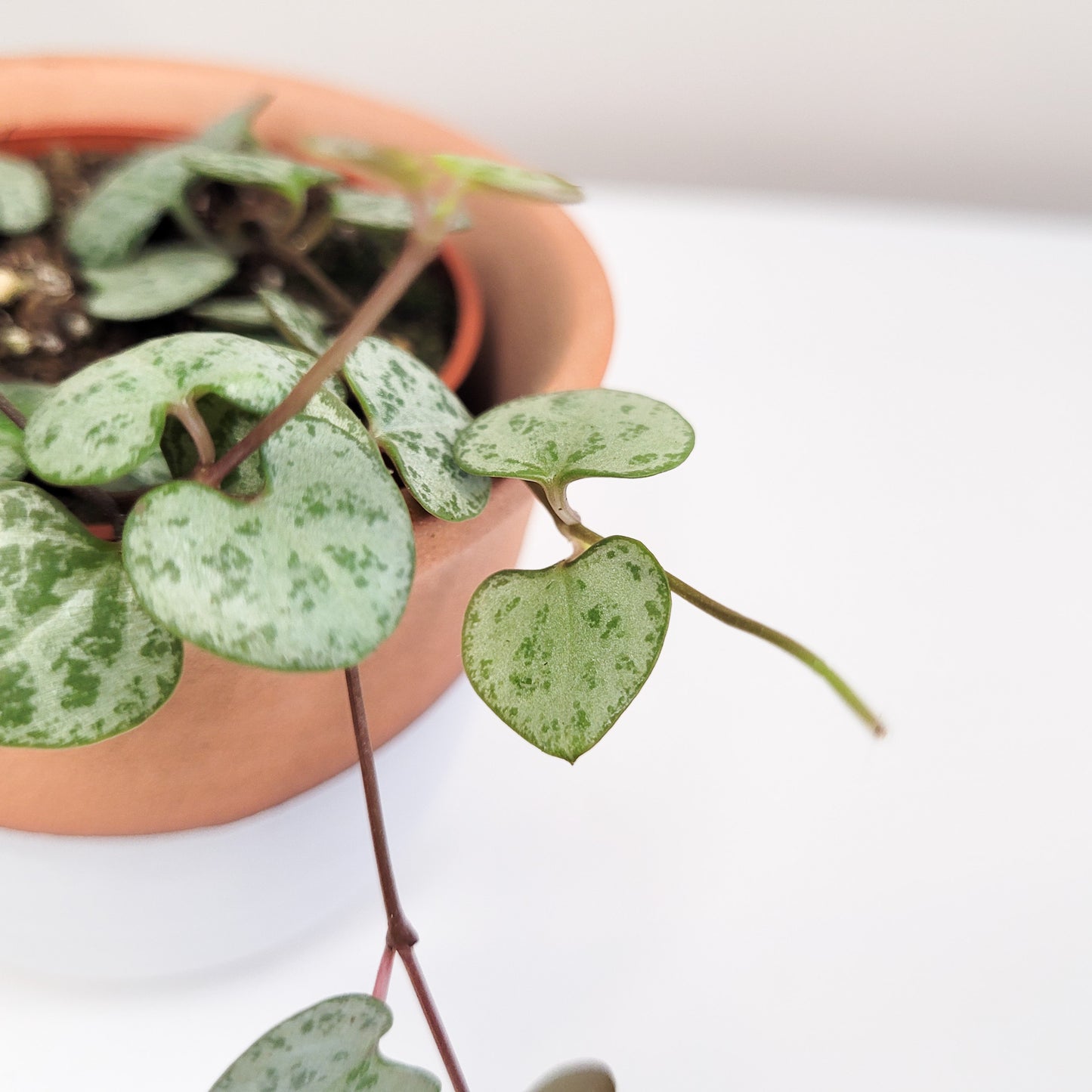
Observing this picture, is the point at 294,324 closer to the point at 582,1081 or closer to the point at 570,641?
the point at 570,641

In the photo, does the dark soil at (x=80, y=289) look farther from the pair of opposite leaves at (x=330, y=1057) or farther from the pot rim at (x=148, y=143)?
the pair of opposite leaves at (x=330, y=1057)

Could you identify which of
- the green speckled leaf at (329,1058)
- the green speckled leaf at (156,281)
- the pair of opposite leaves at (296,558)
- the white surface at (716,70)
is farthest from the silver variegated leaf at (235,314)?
the white surface at (716,70)

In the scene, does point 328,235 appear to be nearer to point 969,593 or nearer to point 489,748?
point 489,748

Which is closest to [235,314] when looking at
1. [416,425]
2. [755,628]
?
[416,425]

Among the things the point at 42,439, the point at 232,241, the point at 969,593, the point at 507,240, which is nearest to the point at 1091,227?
the point at 969,593

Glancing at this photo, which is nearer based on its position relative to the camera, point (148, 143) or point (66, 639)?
point (66, 639)

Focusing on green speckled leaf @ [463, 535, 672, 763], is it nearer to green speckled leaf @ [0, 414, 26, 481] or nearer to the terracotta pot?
the terracotta pot

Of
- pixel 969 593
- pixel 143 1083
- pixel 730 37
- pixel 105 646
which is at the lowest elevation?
pixel 143 1083
